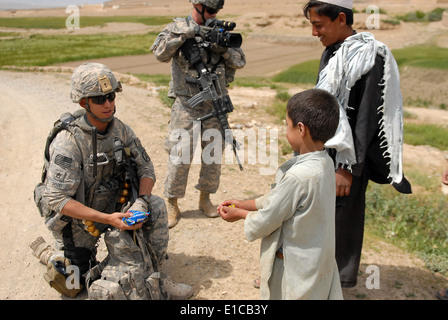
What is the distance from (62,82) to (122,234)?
9.01m

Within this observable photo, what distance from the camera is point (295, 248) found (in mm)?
2377

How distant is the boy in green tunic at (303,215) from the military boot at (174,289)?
38.8 inches

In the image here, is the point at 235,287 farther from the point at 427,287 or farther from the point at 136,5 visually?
the point at 136,5

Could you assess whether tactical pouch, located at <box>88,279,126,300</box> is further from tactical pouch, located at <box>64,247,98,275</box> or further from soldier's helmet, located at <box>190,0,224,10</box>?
soldier's helmet, located at <box>190,0,224,10</box>

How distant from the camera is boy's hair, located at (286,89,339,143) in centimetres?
228

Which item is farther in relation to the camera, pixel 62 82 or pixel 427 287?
pixel 62 82

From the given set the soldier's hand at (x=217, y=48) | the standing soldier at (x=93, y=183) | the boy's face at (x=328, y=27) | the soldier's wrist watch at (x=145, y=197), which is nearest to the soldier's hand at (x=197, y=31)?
the soldier's hand at (x=217, y=48)

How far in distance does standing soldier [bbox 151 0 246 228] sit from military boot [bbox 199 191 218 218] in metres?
0.23

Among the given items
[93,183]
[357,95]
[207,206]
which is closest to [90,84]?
[93,183]

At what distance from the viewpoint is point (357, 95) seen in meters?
2.99

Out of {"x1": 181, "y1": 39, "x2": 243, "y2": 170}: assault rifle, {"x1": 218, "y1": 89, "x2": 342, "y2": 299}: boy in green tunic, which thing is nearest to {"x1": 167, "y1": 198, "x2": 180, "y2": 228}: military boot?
{"x1": 181, "y1": 39, "x2": 243, "y2": 170}: assault rifle

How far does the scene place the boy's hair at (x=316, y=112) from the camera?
228cm

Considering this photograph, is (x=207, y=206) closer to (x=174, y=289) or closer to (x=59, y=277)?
(x=174, y=289)
